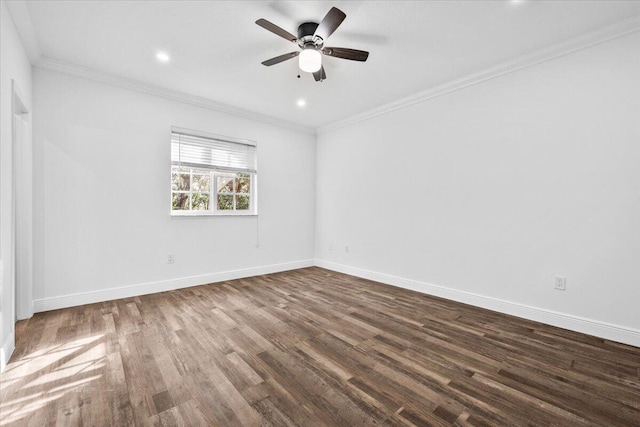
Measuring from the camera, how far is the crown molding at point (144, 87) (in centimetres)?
308

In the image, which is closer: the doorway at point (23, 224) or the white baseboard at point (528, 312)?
the white baseboard at point (528, 312)

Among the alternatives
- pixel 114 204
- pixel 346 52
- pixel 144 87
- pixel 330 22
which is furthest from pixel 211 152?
pixel 330 22

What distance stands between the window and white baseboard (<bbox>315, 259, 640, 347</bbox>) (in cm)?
256

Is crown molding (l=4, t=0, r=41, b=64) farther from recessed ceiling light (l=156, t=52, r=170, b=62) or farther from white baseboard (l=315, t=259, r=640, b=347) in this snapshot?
white baseboard (l=315, t=259, r=640, b=347)

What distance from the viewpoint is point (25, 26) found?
2418mm

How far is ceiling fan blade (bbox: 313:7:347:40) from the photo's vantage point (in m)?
2.00

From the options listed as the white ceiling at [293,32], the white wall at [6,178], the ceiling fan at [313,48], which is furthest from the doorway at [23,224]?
the ceiling fan at [313,48]

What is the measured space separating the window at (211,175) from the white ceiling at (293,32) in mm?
788

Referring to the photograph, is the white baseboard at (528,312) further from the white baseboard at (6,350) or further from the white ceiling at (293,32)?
the white baseboard at (6,350)

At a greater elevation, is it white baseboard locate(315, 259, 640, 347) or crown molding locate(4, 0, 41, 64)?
crown molding locate(4, 0, 41, 64)

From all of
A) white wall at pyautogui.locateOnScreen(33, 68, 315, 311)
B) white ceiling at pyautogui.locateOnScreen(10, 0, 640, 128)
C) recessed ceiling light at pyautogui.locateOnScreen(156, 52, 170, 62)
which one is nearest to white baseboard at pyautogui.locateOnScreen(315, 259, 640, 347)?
white wall at pyautogui.locateOnScreen(33, 68, 315, 311)

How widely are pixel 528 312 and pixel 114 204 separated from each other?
4.88m

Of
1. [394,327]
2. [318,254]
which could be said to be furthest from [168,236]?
[394,327]

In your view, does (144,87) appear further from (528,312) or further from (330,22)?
(528,312)
